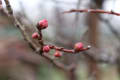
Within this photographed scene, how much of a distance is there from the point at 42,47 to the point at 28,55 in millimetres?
3299

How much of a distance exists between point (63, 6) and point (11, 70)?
2902 mm

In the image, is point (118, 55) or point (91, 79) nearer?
point (91, 79)

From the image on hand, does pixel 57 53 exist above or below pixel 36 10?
above

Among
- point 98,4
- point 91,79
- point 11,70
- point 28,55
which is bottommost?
point 11,70

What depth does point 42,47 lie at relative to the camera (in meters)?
0.65

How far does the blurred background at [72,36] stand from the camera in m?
1.58

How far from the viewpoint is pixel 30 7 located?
2199mm

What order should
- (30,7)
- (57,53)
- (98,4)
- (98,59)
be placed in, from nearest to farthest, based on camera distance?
(57,53) → (98,59) → (98,4) → (30,7)

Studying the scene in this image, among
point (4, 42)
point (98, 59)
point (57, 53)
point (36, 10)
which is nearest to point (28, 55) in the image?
point (4, 42)

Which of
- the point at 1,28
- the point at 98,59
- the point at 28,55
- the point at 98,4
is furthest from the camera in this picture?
the point at 1,28

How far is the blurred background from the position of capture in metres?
1.58

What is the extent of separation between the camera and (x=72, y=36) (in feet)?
5.33

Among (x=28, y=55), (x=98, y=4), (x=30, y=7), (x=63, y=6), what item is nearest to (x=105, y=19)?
(x=98, y=4)

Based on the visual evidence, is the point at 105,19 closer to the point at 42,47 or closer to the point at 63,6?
the point at 63,6
